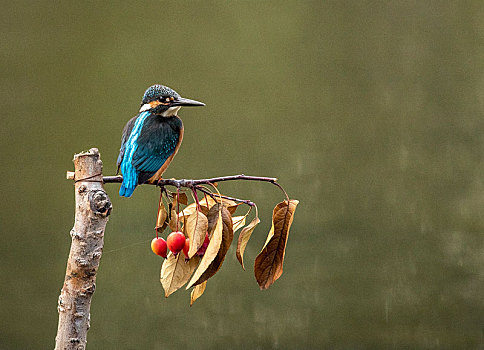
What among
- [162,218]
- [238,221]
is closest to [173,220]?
[162,218]

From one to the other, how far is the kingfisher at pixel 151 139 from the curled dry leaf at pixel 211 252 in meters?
0.16

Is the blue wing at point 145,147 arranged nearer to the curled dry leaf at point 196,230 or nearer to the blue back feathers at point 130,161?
the blue back feathers at point 130,161

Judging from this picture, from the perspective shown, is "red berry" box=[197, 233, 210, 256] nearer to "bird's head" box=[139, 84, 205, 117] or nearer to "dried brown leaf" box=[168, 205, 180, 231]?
"dried brown leaf" box=[168, 205, 180, 231]

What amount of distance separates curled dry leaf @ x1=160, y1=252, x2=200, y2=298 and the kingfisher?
5.8 inches

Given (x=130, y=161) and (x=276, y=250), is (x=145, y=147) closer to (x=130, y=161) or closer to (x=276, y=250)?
(x=130, y=161)

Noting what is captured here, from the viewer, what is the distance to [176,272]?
1.04 metres

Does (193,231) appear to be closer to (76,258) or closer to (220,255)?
(220,255)

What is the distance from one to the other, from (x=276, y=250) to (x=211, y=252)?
0.45ft

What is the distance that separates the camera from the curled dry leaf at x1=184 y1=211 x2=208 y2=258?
0.97 meters

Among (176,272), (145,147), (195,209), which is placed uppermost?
(145,147)

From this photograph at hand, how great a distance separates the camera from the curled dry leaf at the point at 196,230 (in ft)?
3.17

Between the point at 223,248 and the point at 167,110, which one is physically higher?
the point at 167,110

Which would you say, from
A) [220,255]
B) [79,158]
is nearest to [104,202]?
[79,158]

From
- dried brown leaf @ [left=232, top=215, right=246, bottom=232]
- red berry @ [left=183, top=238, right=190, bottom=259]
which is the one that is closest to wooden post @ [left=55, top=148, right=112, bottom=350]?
red berry @ [left=183, top=238, right=190, bottom=259]
